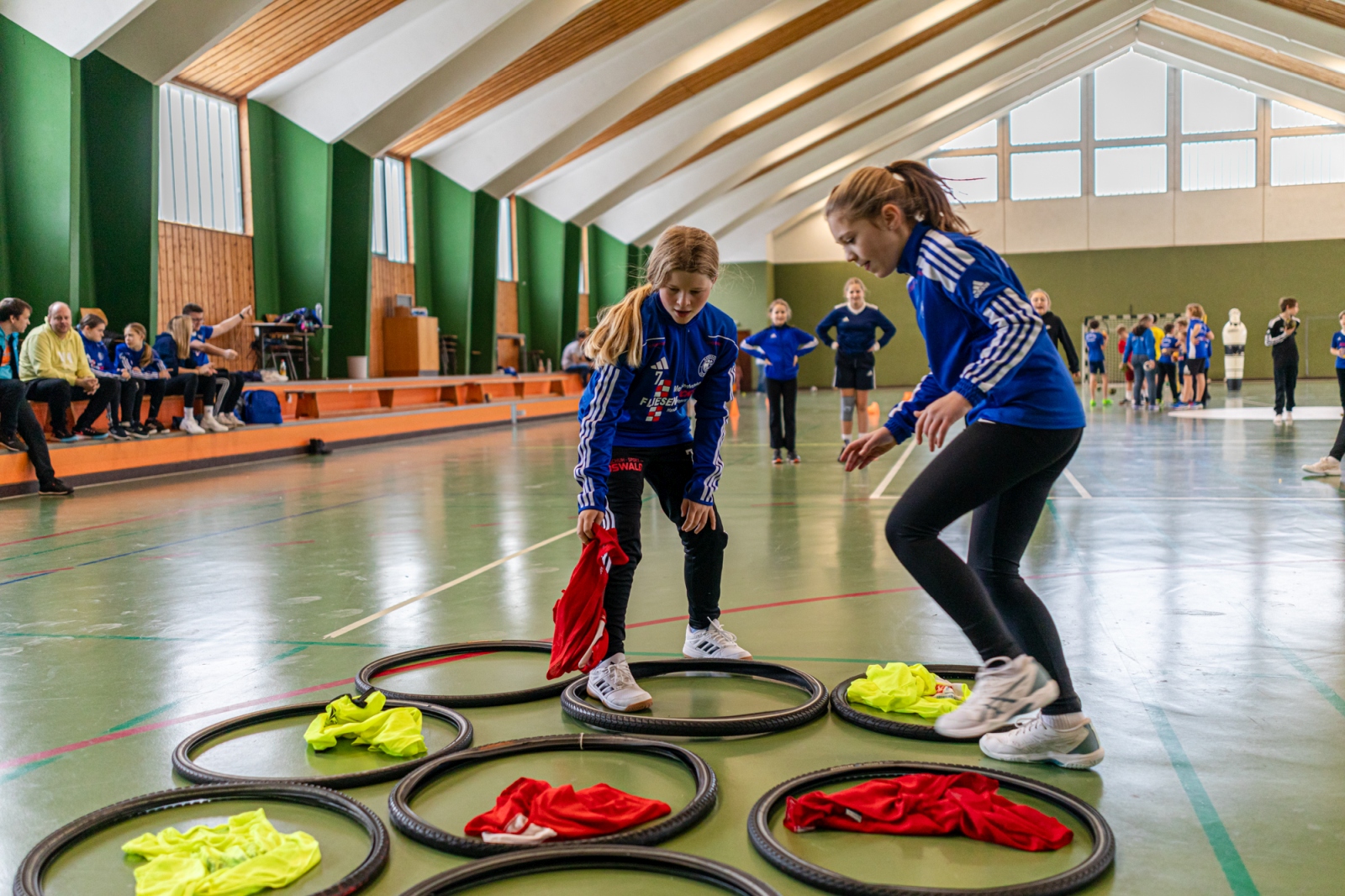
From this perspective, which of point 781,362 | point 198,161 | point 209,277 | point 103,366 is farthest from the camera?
point 209,277

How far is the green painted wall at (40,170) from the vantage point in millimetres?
12273

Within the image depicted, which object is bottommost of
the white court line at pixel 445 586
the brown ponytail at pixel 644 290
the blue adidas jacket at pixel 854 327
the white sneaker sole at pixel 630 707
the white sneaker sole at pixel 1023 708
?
A: the white sneaker sole at pixel 630 707

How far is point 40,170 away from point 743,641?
11968 mm

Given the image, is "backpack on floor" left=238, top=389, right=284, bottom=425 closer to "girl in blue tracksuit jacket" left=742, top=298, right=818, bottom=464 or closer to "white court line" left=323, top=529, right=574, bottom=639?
"girl in blue tracksuit jacket" left=742, top=298, right=818, bottom=464

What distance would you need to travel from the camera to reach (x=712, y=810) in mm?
2578

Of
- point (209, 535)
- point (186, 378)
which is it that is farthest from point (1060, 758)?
point (186, 378)

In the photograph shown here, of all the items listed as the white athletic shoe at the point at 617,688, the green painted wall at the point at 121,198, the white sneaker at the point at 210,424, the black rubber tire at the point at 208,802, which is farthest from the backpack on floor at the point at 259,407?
the black rubber tire at the point at 208,802

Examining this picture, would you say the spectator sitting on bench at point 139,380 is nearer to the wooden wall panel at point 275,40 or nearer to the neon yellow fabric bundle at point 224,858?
the wooden wall panel at point 275,40

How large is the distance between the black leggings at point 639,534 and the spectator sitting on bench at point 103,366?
9.37 m

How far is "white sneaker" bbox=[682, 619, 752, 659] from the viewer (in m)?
3.84

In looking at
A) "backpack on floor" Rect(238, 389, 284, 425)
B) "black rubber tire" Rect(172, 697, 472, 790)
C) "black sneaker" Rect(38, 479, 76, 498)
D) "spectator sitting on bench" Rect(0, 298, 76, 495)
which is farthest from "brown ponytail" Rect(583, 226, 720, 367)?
"backpack on floor" Rect(238, 389, 284, 425)

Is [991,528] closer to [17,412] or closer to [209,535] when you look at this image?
[209,535]

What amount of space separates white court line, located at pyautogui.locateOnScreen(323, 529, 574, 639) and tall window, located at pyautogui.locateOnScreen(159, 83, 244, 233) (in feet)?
38.4

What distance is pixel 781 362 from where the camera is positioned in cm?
1092
